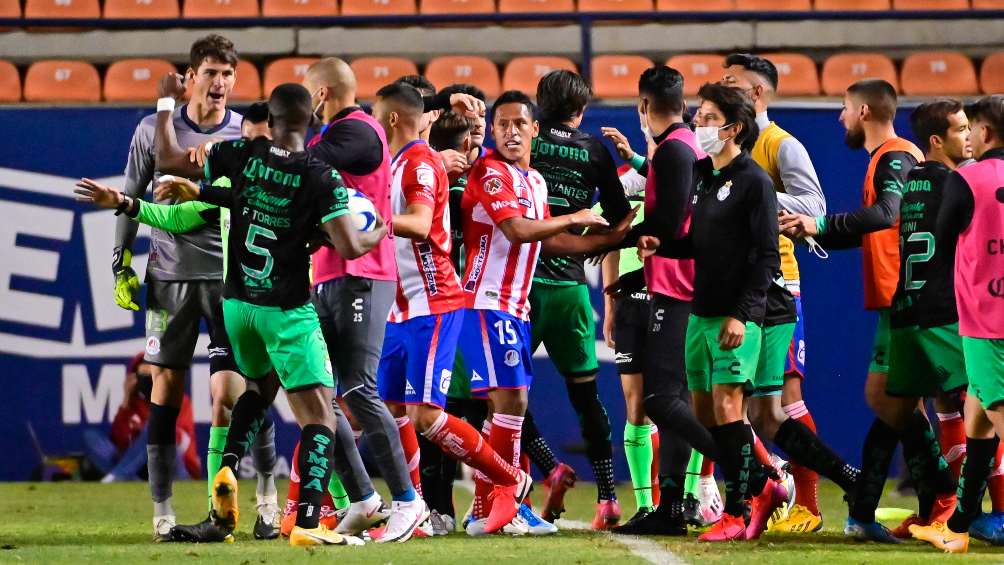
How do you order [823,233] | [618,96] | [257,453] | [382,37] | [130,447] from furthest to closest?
[382,37] < [618,96] < [130,447] < [257,453] < [823,233]

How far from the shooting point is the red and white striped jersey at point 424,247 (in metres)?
6.78

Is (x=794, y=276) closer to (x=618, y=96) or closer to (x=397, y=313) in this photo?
(x=397, y=313)

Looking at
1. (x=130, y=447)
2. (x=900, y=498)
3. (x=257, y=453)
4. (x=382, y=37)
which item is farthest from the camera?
(x=382, y=37)

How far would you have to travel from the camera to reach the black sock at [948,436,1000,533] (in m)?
6.14

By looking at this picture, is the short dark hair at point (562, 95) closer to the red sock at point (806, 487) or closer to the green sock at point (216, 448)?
the red sock at point (806, 487)

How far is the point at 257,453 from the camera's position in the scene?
290 inches

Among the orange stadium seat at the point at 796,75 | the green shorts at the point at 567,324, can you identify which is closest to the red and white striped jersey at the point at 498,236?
the green shorts at the point at 567,324

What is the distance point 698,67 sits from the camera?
44.1 feet

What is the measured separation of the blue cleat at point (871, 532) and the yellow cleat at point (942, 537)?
11 cm

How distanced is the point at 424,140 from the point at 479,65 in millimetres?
6503

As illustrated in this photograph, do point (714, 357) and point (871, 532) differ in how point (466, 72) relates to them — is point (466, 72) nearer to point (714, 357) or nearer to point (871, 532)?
point (714, 357)

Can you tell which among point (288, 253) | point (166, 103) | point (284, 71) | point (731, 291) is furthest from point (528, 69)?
point (288, 253)

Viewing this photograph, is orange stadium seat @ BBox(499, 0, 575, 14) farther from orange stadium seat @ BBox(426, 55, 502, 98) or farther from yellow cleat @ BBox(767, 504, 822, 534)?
yellow cleat @ BBox(767, 504, 822, 534)

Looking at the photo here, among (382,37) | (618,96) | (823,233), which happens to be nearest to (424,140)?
(823,233)
